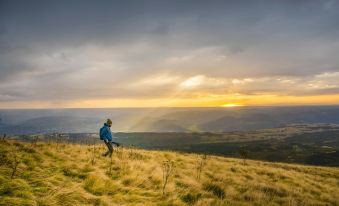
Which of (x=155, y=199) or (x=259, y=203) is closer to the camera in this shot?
(x=155, y=199)

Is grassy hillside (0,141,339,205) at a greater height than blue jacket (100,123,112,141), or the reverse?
blue jacket (100,123,112,141)

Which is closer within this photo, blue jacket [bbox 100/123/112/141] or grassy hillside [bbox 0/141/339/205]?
grassy hillside [bbox 0/141/339/205]

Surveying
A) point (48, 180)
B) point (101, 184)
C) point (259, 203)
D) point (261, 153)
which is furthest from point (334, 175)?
point (261, 153)

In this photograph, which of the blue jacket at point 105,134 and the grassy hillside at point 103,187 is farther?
the blue jacket at point 105,134

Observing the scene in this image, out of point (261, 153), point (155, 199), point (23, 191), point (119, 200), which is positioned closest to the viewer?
point (23, 191)

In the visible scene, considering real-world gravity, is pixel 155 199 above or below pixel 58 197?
below

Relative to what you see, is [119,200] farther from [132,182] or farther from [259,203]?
[259,203]

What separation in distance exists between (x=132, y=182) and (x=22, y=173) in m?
3.76

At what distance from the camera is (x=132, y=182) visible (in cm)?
1039

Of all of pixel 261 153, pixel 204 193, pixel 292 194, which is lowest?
pixel 261 153

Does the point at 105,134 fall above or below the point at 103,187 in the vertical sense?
above

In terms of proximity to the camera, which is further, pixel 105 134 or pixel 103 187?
pixel 105 134

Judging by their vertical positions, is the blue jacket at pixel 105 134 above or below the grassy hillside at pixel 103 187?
above

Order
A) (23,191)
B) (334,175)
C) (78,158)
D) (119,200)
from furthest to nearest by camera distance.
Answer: (334,175) < (78,158) < (119,200) < (23,191)
